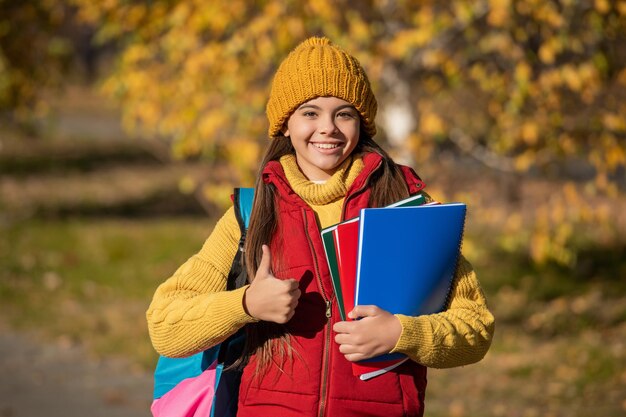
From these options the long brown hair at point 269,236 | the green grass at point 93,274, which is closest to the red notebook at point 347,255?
the long brown hair at point 269,236

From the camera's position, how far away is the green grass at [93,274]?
27.4ft

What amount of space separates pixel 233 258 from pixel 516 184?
958cm

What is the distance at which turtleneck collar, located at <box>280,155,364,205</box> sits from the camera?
275 cm

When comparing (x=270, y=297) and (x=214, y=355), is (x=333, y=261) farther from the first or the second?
(x=214, y=355)

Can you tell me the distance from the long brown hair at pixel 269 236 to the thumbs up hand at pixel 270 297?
14 centimetres

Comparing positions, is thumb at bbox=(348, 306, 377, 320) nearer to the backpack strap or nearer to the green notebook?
the green notebook

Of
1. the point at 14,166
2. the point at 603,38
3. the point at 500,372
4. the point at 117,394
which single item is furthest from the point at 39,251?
the point at 14,166

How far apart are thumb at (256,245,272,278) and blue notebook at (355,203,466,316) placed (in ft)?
0.73

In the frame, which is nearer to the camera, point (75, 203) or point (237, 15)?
point (237, 15)

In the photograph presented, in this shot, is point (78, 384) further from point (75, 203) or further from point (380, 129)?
point (75, 203)

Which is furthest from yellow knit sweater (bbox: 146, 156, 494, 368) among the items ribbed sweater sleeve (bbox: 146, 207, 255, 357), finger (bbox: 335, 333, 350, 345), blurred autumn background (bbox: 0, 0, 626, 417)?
blurred autumn background (bbox: 0, 0, 626, 417)

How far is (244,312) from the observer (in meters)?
2.58

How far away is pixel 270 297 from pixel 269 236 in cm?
26

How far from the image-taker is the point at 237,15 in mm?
6762
